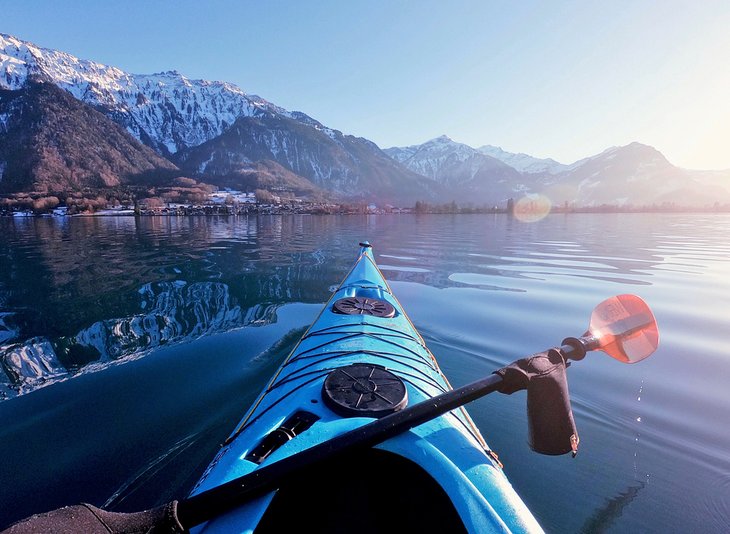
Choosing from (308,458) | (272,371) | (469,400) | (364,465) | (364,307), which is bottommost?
(272,371)

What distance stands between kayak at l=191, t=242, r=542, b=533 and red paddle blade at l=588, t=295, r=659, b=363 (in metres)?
2.04

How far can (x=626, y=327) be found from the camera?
3.96 m

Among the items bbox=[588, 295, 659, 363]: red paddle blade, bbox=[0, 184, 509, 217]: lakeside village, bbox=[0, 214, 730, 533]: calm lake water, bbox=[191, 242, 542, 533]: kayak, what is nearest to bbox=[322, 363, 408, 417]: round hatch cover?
bbox=[191, 242, 542, 533]: kayak

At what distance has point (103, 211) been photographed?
9531cm

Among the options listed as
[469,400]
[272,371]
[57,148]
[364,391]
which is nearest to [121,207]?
[57,148]

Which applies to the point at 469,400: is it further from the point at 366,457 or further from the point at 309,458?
the point at 309,458

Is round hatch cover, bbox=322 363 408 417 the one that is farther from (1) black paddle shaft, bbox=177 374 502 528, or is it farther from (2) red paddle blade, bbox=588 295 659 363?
(2) red paddle blade, bbox=588 295 659 363

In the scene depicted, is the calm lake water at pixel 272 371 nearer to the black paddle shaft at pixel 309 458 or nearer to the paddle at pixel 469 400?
the paddle at pixel 469 400

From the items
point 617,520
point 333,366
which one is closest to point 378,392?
point 333,366

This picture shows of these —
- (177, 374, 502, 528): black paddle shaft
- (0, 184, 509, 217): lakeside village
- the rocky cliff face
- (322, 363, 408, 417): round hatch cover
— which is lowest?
(322, 363, 408, 417): round hatch cover

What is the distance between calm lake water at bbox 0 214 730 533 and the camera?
Answer: 3.66 meters

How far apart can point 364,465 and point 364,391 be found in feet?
2.07

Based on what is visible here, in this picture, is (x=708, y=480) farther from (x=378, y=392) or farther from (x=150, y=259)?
(x=150, y=259)

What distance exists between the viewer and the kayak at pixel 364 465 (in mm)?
2055
